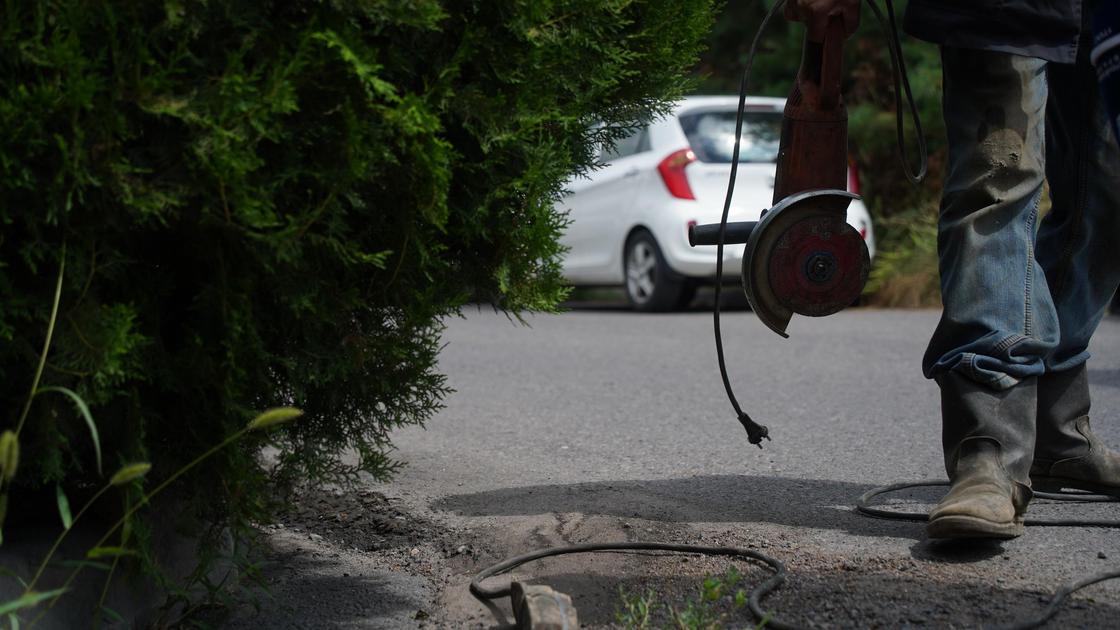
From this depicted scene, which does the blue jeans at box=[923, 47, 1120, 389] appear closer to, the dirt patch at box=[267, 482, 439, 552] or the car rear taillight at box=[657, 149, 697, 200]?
the dirt patch at box=[267, 482, 439, 552]

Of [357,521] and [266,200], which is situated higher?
[266,200]

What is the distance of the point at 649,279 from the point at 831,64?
7.85 m

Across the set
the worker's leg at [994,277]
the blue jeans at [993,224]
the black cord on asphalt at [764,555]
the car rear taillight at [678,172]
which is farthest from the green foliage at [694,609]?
the car rear taillight at [678,172]

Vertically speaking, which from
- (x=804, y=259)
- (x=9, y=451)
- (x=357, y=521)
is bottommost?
(x=357, y=521)

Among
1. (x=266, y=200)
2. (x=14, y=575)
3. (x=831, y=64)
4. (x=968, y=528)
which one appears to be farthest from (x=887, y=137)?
(x=14, y=575)

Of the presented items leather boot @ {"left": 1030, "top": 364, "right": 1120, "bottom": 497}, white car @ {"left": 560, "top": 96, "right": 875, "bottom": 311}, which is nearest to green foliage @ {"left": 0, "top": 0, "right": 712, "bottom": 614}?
leather boot @ {"left": 1030, "top": 364, "right": 1120, "bottom": 497}

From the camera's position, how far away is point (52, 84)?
5.98 feet

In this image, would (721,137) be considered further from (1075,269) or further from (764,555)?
(764,555)

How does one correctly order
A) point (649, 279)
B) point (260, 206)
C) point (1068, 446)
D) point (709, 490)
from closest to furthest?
point (260, 206), point (1068, 446), point (709, 490), point (649, 279)

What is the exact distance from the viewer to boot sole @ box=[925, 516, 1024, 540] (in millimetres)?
2604

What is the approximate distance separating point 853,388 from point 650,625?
3.80 meters

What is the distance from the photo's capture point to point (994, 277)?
Answer: 2.87m

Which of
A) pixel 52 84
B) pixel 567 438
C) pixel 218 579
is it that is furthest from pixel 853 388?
pixel 52 84

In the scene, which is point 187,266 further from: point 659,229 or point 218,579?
point 659,229
